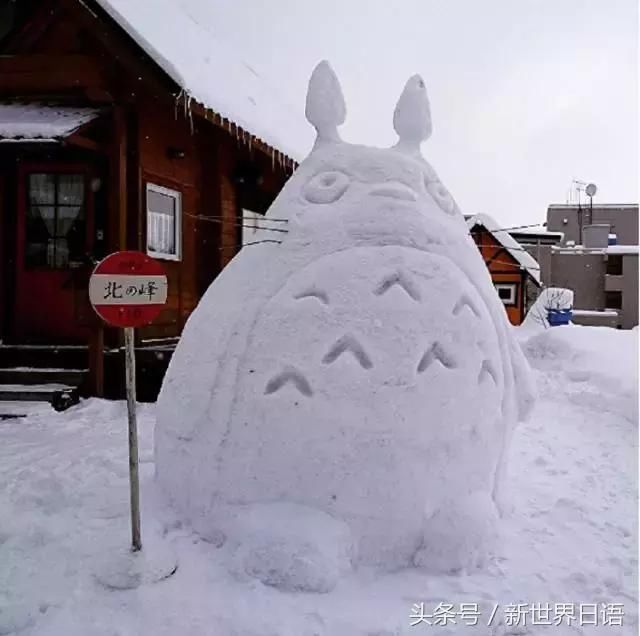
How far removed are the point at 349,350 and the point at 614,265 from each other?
106ft

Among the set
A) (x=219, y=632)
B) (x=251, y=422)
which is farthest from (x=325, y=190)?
(x=219, y=632)

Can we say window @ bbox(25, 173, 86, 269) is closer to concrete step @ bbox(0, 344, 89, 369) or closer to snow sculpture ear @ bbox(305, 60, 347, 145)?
concrete step @ bbox(0, 344, 89, 369)

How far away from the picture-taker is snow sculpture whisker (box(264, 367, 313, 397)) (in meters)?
3.36

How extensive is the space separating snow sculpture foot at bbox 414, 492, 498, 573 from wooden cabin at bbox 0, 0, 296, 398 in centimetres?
517

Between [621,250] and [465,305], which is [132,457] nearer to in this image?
[465,305]

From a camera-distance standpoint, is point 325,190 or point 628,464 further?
point 628,464

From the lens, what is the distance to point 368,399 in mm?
3270

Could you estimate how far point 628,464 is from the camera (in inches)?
236

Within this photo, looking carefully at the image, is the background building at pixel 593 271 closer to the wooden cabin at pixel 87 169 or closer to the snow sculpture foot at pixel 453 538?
the wooden cabin at pixel 87 169

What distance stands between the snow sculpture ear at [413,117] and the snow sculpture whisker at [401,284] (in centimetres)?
114

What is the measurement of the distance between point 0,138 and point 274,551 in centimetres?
589

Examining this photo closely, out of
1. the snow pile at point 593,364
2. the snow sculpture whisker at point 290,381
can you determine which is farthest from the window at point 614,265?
the snow sculpture whisker at point 290,381

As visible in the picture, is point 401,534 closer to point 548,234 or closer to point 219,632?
point 219,632

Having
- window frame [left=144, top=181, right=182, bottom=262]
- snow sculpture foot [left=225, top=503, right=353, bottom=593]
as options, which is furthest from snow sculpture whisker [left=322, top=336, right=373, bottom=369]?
window frame [left=144, top=181, right=182, bottom=262]
